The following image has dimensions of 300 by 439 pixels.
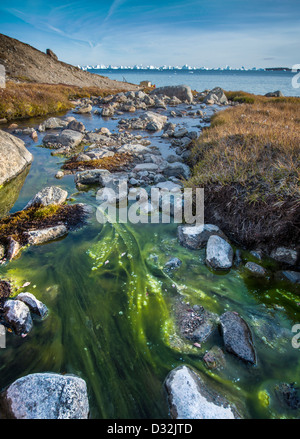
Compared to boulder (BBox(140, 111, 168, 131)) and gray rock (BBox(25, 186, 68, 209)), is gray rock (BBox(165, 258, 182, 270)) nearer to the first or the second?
gray rock (BBox(25, 186, 68, 209))

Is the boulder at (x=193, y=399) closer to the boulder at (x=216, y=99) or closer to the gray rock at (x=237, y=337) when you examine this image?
the gray rock at (x=237, y=337)

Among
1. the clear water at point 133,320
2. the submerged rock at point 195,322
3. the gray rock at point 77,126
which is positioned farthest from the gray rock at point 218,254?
the gray rock at point 77,126

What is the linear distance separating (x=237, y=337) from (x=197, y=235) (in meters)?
2.54

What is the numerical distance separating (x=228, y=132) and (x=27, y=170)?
856 centimetres

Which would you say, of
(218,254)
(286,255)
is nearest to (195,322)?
(218,254)

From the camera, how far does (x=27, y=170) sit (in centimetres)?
931

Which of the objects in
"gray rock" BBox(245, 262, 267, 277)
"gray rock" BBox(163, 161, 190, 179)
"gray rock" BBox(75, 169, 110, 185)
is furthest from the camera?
"gray rock" BBox(163, 161, 190, 179)

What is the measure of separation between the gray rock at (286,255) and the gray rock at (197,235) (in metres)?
1.20

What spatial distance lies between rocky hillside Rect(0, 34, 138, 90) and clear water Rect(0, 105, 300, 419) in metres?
40.1

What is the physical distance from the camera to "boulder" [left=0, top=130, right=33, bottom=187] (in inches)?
324

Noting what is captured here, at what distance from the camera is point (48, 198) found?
21.7 feet

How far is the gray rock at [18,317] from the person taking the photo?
3.41m

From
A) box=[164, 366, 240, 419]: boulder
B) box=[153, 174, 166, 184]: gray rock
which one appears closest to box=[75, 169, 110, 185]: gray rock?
box=[153, 174, 166, 184]: gray rock
